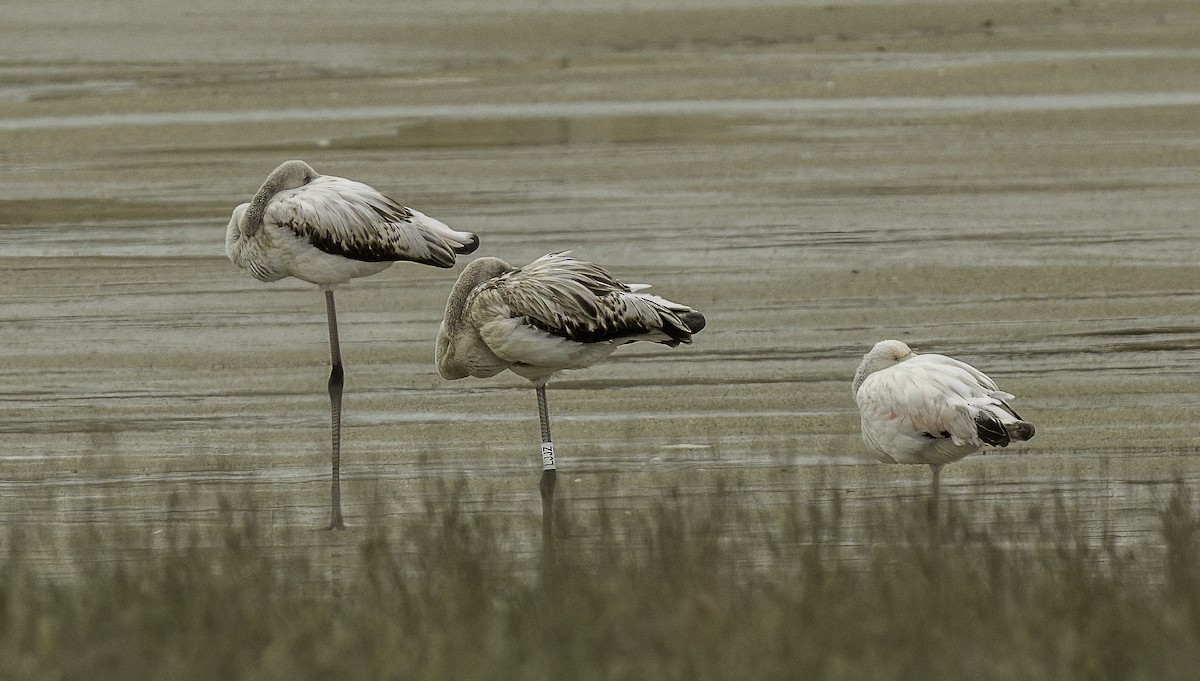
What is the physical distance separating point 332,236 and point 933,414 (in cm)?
298

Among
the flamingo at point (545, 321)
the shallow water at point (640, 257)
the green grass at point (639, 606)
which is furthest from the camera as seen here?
the shallow water at point (640, 257)

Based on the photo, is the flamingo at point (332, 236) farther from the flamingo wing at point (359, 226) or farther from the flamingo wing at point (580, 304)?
the flamingo wing at point (580, 304)

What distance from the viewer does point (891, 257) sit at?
1387cm

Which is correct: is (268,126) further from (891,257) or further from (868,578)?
(868,578)

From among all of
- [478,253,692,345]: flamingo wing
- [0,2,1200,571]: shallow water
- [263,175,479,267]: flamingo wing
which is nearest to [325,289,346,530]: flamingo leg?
[0,2,1200,571]: shallow water

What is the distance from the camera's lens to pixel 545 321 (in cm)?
841

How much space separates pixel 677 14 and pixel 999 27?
4.71m

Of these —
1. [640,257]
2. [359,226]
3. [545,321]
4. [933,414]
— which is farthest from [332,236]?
[640,257]

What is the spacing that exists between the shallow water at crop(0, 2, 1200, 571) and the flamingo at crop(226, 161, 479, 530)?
0.94 m

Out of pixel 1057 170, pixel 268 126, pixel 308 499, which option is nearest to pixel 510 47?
pixel 268 126

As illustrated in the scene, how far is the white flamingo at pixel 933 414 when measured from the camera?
784 cm

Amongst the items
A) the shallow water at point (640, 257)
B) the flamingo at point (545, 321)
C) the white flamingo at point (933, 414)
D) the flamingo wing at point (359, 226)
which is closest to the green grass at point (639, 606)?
the shallow water at point (640, 257)

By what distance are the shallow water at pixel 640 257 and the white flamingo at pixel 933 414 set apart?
0.23 m

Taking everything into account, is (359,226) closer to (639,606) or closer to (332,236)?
(332,236)
